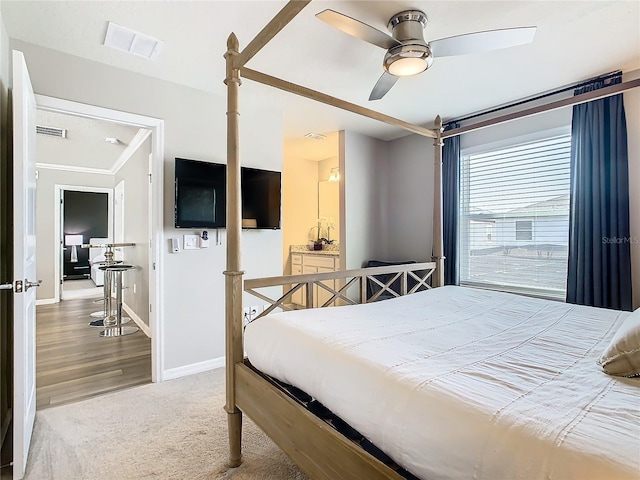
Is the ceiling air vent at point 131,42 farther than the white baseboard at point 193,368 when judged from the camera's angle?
No

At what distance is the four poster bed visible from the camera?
75cm

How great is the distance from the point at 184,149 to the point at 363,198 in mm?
2329

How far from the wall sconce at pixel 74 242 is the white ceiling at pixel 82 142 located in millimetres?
3622

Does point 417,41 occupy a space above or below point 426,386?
above

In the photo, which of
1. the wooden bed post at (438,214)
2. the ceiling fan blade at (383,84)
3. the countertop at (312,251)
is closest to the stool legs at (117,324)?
the countertop at (312,251)

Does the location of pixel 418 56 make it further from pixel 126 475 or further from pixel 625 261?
pixel 126 475

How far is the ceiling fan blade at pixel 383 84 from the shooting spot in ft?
7.34

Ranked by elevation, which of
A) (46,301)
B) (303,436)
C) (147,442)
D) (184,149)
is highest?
(184,149)

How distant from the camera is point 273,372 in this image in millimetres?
1475

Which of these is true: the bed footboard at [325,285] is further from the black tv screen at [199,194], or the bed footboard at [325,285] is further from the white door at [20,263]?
the white door at [20,263]

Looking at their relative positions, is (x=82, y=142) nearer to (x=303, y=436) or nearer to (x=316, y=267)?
(x=316, y=267)

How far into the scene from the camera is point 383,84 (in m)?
2.35

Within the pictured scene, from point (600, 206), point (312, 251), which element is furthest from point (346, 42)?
point (312, 251)

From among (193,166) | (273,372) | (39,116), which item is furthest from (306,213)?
(273,372)
